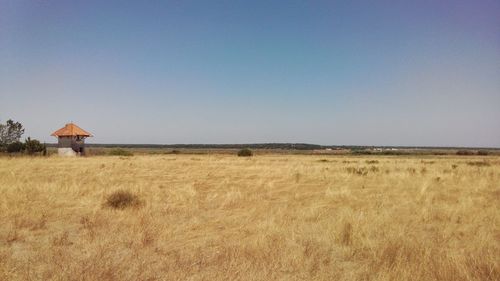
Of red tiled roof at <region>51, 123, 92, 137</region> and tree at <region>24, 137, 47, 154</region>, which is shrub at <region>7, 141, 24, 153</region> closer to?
tree at <region>24, 137, 47, 154</region>

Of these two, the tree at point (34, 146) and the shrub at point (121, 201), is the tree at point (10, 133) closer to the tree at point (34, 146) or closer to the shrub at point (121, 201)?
the tree at point (34, 146)

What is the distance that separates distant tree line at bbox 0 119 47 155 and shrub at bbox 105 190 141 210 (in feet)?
153

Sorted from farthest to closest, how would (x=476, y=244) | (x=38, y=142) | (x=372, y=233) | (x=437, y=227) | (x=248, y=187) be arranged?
(x=38, y=142), (x=248, y=187), (x=437, y=227), (x=372, y=233), (x=476, y=244)

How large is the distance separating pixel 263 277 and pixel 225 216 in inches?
213

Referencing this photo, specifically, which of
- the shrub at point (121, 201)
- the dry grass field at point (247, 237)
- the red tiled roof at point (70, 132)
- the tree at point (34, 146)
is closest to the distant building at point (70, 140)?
the red tiled roof at point (70, 132)

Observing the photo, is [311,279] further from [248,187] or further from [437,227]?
[248,187]

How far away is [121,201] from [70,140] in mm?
44064

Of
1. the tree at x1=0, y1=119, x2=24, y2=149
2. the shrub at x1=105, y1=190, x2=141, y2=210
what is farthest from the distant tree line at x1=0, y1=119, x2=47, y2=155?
the shrub at x1=105, y1=190, x2=141, y2=210

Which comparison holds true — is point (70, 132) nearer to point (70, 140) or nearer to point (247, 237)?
point (70, 140)

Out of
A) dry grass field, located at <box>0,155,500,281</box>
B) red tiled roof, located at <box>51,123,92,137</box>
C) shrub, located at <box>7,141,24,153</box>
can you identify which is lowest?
dry grass field, located at <box>0,155,500,281</box>

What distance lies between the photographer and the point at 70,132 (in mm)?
52562

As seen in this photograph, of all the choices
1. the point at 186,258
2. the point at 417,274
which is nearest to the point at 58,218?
the point at 186,258

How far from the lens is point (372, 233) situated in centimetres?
830

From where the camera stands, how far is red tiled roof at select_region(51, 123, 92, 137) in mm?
52375
